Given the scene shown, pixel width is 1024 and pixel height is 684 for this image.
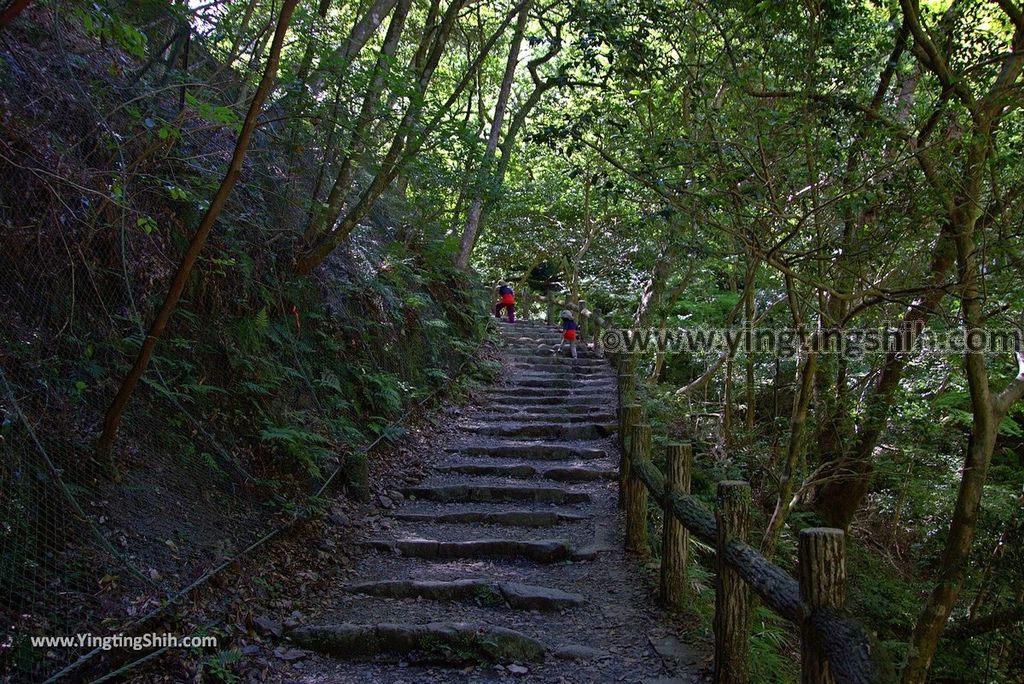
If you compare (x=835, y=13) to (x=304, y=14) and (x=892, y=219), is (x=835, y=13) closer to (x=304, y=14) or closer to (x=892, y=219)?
(x=892, y=219)

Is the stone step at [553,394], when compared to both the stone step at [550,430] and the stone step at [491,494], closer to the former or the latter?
the stone step at [550,430]

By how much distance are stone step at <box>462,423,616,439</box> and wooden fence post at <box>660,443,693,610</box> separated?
426 centimetres

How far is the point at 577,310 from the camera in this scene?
17.4 meters

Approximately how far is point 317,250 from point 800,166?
4818 millimetres

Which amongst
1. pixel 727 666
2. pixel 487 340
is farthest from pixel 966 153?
pixel 487 340

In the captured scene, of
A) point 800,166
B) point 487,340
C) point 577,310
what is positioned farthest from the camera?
point 577,310

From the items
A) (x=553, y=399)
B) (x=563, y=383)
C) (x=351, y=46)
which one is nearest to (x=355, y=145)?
(x=351, y=46)

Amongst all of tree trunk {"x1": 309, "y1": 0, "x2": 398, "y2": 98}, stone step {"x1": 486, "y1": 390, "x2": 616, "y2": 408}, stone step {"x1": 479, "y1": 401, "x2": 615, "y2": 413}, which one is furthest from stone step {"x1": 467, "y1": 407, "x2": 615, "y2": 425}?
tree trunk {"x1": 309, "y1": 0, "x2": 398, "y2": 98}

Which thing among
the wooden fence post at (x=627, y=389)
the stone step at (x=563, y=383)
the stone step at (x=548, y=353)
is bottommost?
the stone step at (x=563, y=383)

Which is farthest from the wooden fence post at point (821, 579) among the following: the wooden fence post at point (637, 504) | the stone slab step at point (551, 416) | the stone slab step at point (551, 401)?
the stone slab step at point (551, 401)

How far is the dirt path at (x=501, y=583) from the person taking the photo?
3865 mm

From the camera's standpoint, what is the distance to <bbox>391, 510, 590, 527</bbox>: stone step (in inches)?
246

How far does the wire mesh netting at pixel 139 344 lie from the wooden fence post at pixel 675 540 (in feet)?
9.22

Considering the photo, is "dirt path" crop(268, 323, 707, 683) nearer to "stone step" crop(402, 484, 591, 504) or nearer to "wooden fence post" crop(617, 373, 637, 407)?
"stone step" crop(402, 484, 591, 504)
